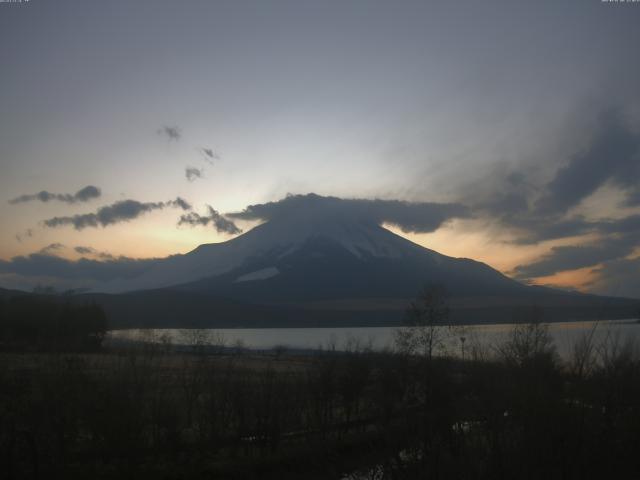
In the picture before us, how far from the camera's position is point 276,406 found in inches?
659

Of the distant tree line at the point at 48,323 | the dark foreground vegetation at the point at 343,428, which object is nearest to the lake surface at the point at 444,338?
the dark foreground vegetation at the point at 343,428

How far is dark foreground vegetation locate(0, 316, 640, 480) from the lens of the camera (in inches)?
417

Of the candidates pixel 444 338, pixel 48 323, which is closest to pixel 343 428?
pixel 444 338

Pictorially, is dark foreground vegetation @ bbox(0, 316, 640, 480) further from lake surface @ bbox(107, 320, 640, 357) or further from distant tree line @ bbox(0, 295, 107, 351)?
distant tree line @ bbox(0, 295, 107, 351)

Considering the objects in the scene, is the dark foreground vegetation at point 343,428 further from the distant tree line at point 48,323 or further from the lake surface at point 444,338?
the distant tree line at point 48,323

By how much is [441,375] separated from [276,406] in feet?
16.6

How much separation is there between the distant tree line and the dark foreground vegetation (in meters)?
34.3

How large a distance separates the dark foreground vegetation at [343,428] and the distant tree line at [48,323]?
113 feet

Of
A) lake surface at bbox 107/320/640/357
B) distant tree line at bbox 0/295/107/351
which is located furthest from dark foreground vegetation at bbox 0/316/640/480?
distant tree line at bbox 0/295/107/351

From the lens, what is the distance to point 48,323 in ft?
176

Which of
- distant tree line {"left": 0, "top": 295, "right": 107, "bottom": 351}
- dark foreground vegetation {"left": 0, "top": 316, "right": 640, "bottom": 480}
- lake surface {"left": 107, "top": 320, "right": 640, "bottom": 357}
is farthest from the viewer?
distant tree line {"left": 0, "top": 295, "right": 107, "bottom": 351}

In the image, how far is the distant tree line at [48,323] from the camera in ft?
166

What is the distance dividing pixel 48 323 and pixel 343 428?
4233cm

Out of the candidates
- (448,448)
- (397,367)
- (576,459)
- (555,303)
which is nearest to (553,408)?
(576,459)
